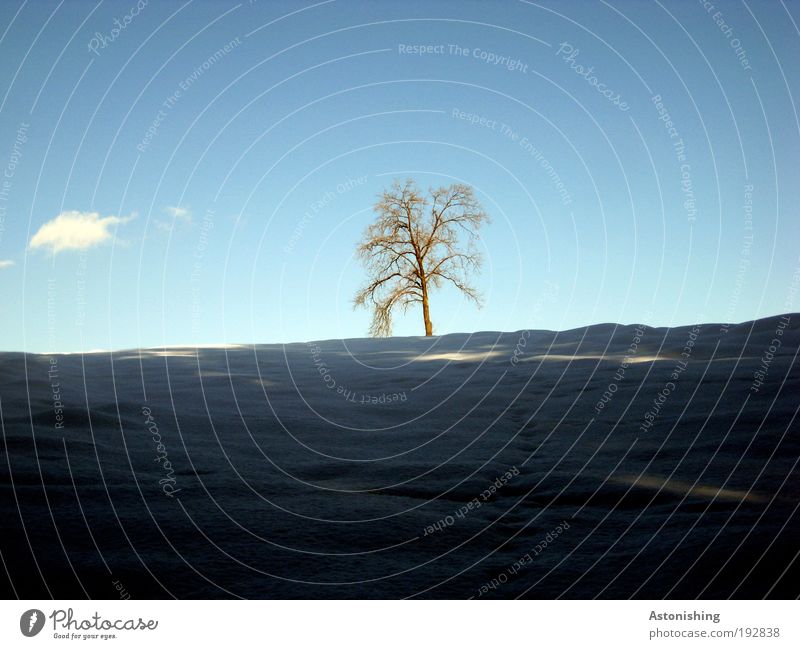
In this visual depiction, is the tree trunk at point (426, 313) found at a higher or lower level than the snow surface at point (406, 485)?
higher

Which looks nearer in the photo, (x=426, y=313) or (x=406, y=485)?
(x=406, y=485)

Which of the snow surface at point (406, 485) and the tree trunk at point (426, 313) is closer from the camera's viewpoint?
the snow surface at point (406, 485)

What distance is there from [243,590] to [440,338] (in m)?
9.50

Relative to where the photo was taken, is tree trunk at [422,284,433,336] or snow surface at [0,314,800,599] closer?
snow surface at [0,314,800,599]

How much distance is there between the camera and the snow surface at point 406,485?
95.0 inches

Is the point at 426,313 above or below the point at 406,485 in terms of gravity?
above

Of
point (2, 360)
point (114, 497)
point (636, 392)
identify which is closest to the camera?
point (114, 497)

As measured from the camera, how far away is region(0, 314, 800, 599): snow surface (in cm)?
241

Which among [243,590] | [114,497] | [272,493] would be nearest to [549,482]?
[272,493]

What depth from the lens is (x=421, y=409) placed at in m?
5.48

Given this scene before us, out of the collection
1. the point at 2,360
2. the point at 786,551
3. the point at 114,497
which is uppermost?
the point at 2,360

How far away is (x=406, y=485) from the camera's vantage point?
348 cm

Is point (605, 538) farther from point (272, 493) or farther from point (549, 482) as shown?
point (272, 493)

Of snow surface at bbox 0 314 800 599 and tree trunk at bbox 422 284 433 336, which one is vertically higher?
tree trunk at bbox 422 284 433 336
